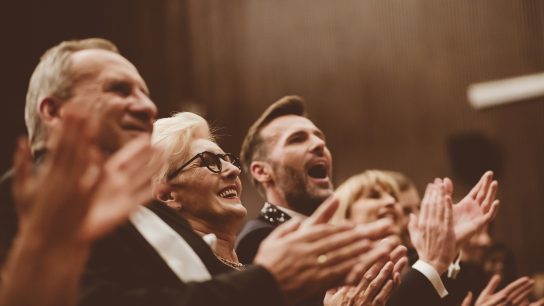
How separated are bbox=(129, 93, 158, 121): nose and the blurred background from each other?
147 inches

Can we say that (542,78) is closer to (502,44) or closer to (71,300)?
(502,44)

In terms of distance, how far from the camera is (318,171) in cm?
258

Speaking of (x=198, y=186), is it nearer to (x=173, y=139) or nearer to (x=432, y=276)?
(x=173, y=139)

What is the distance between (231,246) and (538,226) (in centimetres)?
354

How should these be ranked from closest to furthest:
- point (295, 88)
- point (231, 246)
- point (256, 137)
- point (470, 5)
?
point (231, 246)
point (256, 137)
point (470, 5)
point (295, 88)

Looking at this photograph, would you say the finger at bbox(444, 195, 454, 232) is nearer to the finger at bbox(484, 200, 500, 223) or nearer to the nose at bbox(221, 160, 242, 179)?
the finger at bbox(484, 200, 500, 223)

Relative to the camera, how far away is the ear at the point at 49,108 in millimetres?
1242

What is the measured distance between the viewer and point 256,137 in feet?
9.06

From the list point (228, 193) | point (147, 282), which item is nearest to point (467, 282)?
point (228, 193)

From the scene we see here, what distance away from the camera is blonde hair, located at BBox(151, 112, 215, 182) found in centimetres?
192

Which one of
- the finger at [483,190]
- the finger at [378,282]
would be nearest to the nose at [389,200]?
the finger at [483,190]

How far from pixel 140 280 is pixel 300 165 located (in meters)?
1.49

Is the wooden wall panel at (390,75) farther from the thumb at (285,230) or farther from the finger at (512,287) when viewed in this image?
the thumb at (285,230)

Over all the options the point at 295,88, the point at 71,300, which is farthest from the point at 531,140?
the point at 71,300
